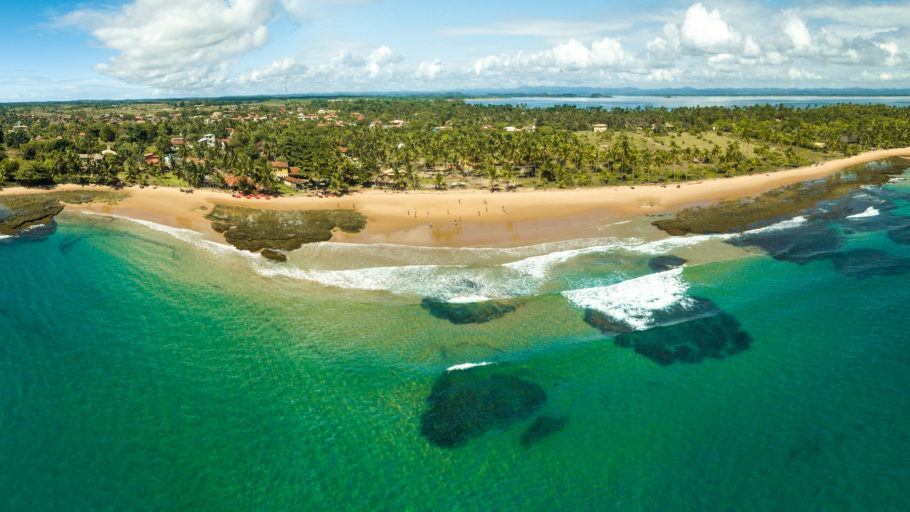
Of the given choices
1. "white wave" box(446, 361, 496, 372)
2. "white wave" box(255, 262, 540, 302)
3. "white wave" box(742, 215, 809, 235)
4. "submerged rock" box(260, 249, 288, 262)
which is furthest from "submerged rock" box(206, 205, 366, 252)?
"white wave" box(742, 215, 809, 235)

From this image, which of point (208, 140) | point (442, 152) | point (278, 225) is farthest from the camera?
→ point (208, 140)

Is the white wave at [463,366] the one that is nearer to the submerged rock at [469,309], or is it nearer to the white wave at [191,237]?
the submerged rock at [469,309]

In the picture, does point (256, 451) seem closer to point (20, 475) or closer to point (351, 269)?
point (20, 475)

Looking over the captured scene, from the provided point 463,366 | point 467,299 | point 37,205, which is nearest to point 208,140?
point 37,205

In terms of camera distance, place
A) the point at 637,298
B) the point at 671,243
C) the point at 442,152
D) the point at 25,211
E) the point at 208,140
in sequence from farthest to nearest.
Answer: the point at 208,140 < the point at 442,152 < the point at 25,211 < the point at 671,243 < the point at 637,298

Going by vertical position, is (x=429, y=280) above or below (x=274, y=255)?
below

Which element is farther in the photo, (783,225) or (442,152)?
(442,152)

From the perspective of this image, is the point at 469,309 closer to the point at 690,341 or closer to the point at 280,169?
the point at 690,341

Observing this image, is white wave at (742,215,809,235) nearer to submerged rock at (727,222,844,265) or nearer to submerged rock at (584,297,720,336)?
submerged rock at (727,222,844,265)
